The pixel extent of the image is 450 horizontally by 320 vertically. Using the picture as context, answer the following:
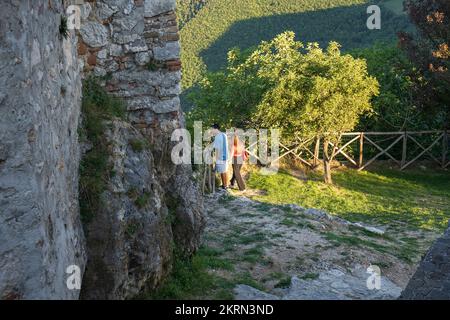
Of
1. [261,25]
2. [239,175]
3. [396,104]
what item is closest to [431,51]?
[396,104]

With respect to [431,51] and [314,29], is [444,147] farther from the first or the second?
[314,29]

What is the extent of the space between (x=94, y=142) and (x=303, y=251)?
4.01 metres

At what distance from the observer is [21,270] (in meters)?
3.16

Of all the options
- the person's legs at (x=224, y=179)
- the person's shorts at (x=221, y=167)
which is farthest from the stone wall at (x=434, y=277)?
the person's legs at (x=224, y=179)

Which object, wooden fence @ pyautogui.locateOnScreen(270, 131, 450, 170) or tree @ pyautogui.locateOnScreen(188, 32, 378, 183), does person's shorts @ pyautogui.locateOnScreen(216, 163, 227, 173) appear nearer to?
tree @ pyautogui.locateOnScreen(188, 32, 378, 183)

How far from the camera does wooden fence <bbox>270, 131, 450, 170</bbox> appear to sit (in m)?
17.4

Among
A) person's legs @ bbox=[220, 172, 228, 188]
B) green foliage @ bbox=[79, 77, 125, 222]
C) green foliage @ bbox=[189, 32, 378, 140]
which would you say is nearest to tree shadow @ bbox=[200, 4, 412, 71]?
green foliage @ bbox=[189, 32, 378, 140]

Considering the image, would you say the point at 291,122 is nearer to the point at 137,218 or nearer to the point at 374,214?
the point at 374,214

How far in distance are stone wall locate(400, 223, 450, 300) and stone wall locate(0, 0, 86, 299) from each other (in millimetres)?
3189

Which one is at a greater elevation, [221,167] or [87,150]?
[87,150]

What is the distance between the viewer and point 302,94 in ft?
49.5

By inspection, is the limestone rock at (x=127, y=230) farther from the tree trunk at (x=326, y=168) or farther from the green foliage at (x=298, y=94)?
the tree trunk at (x=326, y=168)

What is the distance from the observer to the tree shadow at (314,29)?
40.2 metres
